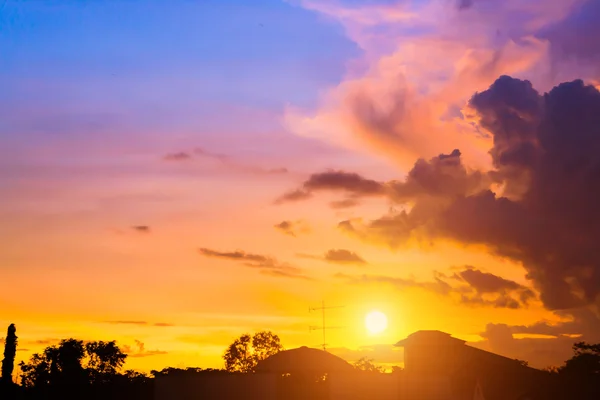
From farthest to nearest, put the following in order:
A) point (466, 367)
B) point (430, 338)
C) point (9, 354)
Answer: point (430, 338)
point (466, 367)
point (9, 354)

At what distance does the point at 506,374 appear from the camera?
105688mm

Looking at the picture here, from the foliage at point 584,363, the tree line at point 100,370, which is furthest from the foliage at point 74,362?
the foliage at point 584,363

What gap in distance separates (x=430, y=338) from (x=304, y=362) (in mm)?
24032

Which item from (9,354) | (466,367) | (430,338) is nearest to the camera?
(9,354)

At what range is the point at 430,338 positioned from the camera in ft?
363

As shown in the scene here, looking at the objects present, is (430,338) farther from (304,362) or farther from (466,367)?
(304,362)

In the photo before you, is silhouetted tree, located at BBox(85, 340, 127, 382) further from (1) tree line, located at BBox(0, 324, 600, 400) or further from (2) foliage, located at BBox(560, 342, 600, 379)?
(2) foliage, located at BBox(560, 342, 600, 379)

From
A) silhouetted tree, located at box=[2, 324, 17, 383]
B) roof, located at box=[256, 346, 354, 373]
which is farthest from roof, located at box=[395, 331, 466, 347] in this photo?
silhouetted tree, located at box=[2, 324, 17, 383]

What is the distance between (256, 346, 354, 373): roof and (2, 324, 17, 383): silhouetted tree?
30524 millimetres

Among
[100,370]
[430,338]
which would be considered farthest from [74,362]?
[430,338]

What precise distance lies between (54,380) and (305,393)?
51.7 metres

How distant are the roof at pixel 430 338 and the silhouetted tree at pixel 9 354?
56.5 metres

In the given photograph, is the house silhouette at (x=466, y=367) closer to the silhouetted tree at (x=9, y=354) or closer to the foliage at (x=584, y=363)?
the foliage at (x=584, y=363)

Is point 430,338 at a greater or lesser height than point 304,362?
greater
